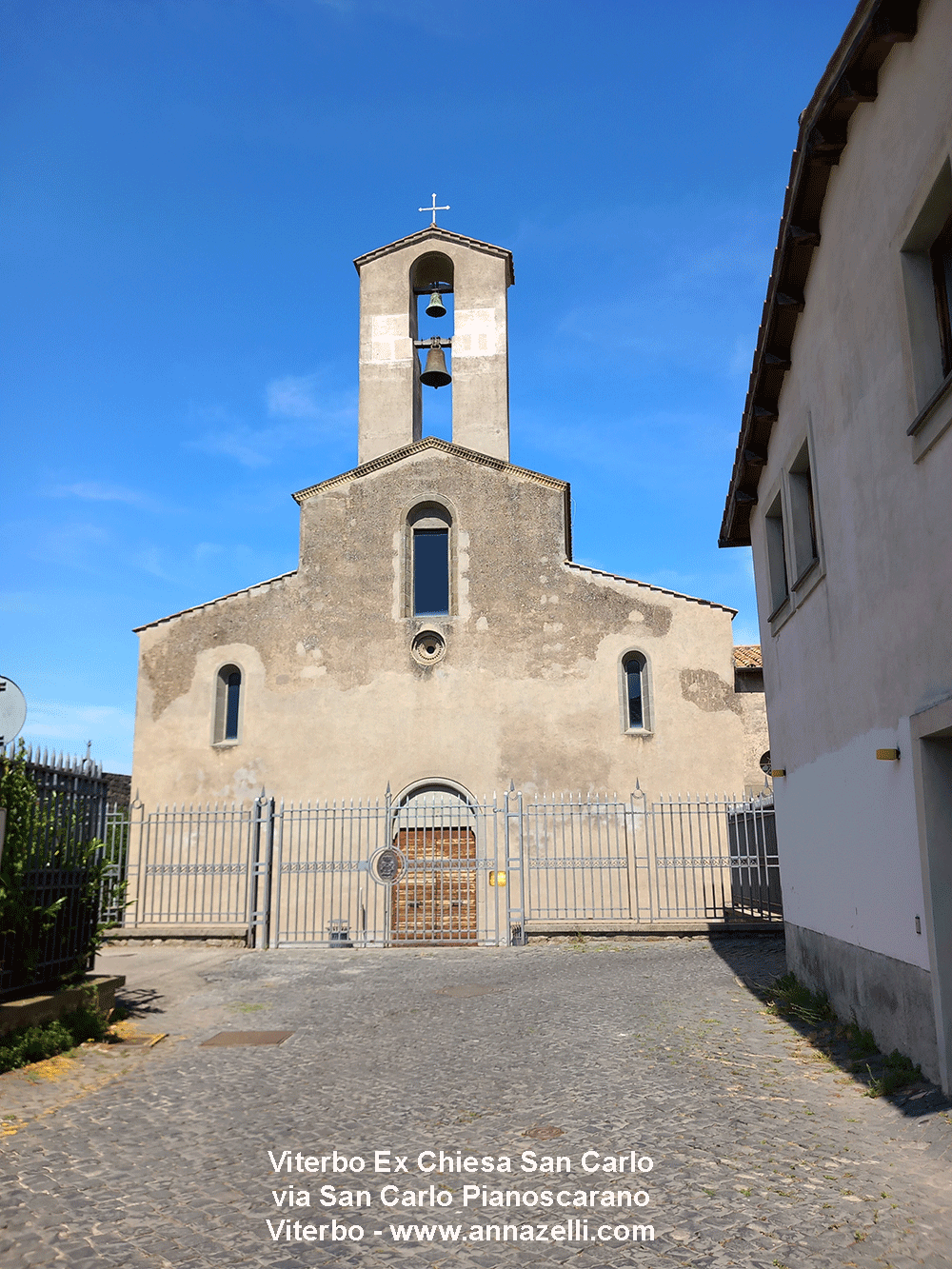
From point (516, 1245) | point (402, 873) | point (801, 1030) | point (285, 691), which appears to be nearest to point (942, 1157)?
point (516, 1245)

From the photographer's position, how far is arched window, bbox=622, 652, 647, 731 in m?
18.7

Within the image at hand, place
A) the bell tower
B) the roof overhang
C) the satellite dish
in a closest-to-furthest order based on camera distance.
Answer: the roof overhang → the satellite dish → the bell tower

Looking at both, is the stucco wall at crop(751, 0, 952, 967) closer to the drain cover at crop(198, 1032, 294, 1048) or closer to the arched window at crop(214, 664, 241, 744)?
the drain cover at crop(198, 1032, 294, 1048)

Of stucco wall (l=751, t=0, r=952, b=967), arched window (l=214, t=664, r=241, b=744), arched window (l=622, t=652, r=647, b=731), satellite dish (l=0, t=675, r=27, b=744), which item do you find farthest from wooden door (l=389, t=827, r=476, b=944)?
satellite dish (l=0, t=675, r=27, b=744)

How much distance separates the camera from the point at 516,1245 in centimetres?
412

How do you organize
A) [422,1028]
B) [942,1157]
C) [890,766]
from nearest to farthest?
[942,1157] → [890,766] → [422,1028]

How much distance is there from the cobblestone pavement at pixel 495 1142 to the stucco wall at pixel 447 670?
884cm

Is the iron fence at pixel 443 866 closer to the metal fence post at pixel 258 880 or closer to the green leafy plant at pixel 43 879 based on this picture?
the metal fence post at pixel 258 880

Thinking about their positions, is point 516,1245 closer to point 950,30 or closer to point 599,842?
point 950,30

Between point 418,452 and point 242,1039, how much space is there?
46.5ft

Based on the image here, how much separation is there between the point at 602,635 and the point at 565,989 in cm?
925

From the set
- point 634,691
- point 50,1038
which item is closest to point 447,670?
point 634,691

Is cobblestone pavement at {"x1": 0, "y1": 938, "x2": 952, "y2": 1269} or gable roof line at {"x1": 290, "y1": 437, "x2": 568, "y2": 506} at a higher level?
gable roof line at {"x1": 290, "y1": 437, "x2": 568, "y2": 506}

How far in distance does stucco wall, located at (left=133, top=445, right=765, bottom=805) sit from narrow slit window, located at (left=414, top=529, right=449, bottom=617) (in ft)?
1.28
